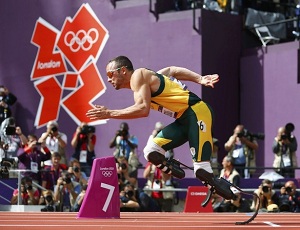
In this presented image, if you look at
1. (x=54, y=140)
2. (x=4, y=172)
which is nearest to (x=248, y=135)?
(x=54, y=140)

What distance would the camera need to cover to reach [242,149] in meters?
21.5

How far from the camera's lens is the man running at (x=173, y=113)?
12.1 meters

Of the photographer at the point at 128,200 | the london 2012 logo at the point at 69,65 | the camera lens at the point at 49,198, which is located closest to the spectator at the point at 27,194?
the camera lens at the point at 49,198

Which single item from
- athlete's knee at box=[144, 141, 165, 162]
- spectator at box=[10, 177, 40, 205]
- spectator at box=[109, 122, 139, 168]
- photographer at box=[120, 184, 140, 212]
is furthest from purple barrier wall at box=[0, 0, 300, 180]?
athlete's knee at box=[144, 141, 165, 162]

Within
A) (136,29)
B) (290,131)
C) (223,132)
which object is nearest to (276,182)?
(290,131)

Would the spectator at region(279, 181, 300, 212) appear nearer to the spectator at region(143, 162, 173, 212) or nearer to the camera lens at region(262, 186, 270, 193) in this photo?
the camera lens at region(262, 186, 270, 193)

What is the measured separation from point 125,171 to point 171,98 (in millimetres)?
8172

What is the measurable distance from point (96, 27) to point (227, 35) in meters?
3.52

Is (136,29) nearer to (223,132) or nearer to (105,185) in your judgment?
(223,132)

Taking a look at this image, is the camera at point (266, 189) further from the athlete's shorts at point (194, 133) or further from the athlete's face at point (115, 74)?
the athlete's face at point (115, 74)

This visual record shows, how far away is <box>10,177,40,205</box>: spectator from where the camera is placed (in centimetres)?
2052

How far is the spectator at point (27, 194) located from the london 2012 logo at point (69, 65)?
561cm

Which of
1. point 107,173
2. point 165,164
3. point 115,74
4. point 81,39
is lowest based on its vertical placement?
point 107,173

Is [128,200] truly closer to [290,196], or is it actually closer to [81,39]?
[290,196]
